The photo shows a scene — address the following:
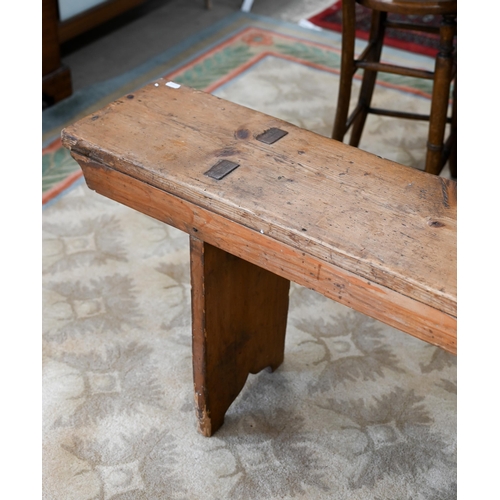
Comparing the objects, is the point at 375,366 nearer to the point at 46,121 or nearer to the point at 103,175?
the point at 103,175

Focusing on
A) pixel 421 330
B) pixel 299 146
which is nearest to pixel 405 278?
pixel 421 330

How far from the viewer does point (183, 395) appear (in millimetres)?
1642

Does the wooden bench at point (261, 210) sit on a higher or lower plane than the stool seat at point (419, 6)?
lower

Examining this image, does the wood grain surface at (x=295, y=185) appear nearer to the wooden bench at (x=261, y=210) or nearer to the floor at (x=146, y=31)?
the wooden bench at (x=261, y=210)

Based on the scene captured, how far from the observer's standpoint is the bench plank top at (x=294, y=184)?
985mm

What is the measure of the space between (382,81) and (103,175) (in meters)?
2.15

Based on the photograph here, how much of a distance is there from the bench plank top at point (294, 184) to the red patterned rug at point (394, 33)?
7.57 feet

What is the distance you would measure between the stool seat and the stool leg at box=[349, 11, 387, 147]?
1.08ft

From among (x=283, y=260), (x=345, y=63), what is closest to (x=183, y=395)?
(x=283, y=260)

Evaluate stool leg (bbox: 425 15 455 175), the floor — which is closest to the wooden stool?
stool leg (bbox: 425 15 455 175)

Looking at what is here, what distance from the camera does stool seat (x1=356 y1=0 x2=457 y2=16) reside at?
1860 mm

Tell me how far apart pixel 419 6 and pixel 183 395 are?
4.13 feet

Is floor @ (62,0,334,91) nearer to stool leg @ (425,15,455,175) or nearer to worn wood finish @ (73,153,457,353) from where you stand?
stool leg @ (425,15,455,175)

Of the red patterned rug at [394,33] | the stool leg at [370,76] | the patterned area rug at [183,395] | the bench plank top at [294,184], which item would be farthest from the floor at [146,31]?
the bench plank top at [294,184]
